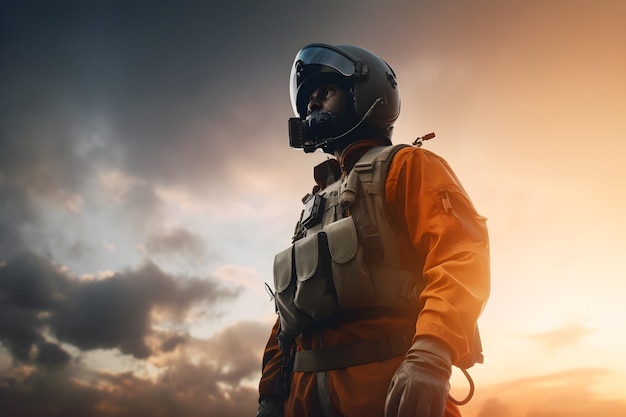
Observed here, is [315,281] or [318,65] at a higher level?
[318,65]

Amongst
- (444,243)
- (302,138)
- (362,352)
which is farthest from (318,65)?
(362,352)

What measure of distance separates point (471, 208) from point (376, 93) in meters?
1.69

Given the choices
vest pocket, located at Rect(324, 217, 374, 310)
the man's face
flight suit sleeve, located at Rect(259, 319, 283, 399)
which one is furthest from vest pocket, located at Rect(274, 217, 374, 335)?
the man's face

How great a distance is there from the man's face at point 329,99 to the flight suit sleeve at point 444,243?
969mm

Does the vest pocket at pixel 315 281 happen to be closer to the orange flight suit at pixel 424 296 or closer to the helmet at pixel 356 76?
the orange flight suit at pixel 424 296

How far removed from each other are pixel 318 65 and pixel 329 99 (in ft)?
1.42

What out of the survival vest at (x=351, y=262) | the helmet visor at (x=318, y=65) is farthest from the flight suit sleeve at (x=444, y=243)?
the helmet visor at (x=318, y=65)

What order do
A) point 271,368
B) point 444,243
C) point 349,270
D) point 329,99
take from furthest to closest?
point 329,99, point 271,368, point 349,270, point 444,243

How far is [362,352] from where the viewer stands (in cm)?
322

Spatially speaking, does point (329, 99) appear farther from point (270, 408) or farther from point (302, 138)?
point (270, 408)

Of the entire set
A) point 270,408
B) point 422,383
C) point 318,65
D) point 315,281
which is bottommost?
point 422,383

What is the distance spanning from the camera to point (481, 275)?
2961mm

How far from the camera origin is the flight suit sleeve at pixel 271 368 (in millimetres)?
4227

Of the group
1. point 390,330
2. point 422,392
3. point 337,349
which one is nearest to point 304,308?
point 337,349
